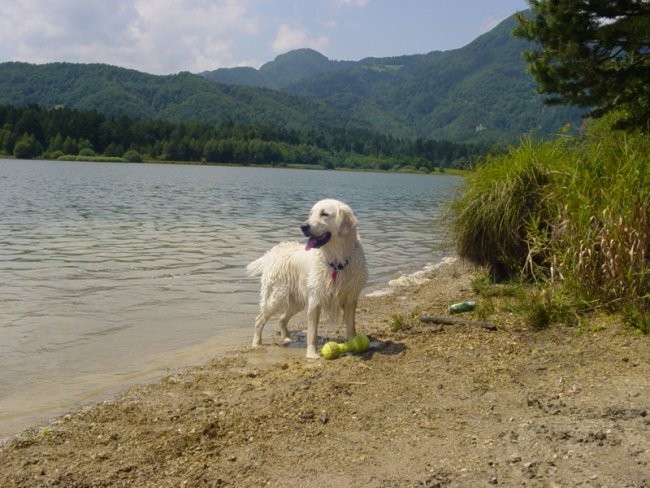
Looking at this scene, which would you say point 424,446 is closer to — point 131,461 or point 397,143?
point 131,461

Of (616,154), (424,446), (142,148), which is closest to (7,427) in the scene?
(424,446)

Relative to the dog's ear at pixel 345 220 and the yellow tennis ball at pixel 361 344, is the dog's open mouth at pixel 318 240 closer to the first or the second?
the dog's ear at pixel 345 220

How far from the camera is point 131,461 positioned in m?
4.42

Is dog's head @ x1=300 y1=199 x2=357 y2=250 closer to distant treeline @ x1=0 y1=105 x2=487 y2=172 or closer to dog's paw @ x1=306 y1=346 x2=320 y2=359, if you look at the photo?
dog's paw @ x1=306 y1=346 x2=320 y2=359

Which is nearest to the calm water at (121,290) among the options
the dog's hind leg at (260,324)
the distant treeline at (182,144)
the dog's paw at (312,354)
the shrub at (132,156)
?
the dog's hind leg at (260,324)

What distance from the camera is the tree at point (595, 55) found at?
9.87m

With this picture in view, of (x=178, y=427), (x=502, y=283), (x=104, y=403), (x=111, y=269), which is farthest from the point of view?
(x=111, y=269)

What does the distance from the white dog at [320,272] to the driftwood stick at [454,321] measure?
1214 millimetres

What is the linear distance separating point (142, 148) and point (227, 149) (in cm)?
1831

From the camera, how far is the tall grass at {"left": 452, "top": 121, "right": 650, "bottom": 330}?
7051mm

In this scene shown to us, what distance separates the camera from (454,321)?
7.93 meters

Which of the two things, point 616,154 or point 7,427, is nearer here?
point 7,427

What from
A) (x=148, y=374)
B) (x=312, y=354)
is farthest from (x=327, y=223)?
(x=148, y=374)

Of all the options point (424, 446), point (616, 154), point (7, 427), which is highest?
point (616, 154)
